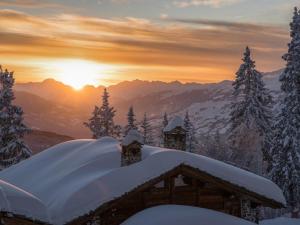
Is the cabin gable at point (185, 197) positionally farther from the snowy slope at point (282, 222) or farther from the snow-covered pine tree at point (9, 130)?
the snow-covered pine tree at point (9, 130)

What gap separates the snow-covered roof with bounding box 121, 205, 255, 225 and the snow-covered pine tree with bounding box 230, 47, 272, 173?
2738cm

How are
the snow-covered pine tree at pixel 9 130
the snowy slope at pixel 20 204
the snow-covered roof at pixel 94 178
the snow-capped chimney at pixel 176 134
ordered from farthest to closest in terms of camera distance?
the snow-covered pine tree at pixel 9 130 → the snow-capped chimney at pixel 176 134 → the snow-covered roof at pixel 94 178 → the snowy slope at pixel 20 204

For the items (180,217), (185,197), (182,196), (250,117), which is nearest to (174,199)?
(182,196)

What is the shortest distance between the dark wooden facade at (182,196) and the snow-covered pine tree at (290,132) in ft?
71.5

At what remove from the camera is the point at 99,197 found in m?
15.6

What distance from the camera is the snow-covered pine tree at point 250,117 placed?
4469 cm

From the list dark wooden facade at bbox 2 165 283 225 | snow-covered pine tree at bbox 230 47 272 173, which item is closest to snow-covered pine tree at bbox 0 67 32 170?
snow-covered pine tree at bbox 230 47 272 173

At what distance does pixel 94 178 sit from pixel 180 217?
3185mm

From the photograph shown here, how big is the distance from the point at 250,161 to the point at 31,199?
35523 millimetres

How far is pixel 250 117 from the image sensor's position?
147 ft

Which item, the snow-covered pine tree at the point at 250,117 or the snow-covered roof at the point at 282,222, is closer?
the snow-covered roof at the point at 282,222

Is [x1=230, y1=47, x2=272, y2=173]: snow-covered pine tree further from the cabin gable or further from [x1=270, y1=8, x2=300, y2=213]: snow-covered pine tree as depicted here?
the cabin gable

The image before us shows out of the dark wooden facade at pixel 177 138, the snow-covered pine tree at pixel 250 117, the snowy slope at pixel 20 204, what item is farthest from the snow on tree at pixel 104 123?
the snowy slope at pixel 20 204

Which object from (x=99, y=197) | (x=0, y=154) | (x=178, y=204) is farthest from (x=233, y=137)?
(x=99, y=197)
